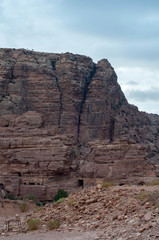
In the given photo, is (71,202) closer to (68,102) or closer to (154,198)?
(154,198)

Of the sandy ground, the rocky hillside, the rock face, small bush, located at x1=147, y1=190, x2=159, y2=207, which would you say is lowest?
the sandy ground

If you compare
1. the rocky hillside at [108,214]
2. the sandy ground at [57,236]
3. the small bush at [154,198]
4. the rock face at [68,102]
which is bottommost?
the sandy ground at [57,236]

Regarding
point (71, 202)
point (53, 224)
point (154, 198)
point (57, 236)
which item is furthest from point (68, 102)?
point (57, 236)

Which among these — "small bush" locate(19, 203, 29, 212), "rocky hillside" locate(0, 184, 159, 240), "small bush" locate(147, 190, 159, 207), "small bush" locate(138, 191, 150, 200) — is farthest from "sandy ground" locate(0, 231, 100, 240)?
"small bush" locate(19, 203, 29, 212)

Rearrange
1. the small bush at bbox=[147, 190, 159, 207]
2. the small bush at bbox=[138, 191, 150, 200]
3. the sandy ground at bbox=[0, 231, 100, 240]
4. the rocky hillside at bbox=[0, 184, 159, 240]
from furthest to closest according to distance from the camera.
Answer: the small bush at bbox=[138, 191, 150, 200] < the small bush at bbox=[147, 190, 159, 207] < the sandy ground at bbox=[0, 231, 100, 240] < the rocky hillside at bbox=[0, 184, 159, 240]

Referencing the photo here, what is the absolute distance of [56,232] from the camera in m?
20.8

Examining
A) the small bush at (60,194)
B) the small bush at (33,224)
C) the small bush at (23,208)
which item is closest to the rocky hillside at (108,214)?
the small bush at (33,224)

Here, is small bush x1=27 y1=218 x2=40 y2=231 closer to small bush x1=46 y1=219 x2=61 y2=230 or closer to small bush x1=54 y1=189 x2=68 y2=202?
small bush x1=46 y1=219 x2=61 y2=230

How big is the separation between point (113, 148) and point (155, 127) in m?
42.7

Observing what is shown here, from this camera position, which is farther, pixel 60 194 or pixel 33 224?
pixel 60 194

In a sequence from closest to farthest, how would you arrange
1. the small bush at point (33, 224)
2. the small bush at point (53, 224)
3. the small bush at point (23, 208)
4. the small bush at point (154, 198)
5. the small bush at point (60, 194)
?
1. the small bush at point (154, 198)
2. the small bush at point (53, 224)
3. the small bush at point (33, 224)
4. the small bush at point (23, 208)
5. the small bush at point (60, 194)

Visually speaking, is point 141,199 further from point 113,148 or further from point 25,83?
point 25,83

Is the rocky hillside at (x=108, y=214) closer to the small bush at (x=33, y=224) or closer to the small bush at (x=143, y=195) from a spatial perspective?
the small bush at (x=143, y=195)

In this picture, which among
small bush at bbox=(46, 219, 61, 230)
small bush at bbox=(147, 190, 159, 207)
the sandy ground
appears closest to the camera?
the sandy ground
